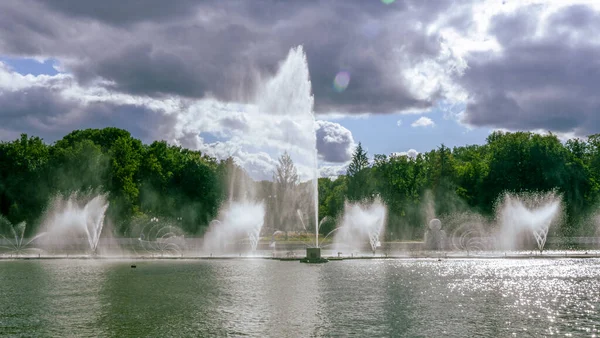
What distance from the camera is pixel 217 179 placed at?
10556 cm

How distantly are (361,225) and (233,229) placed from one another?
2047cm

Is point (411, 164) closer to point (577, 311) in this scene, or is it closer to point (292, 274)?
point (292, 274)

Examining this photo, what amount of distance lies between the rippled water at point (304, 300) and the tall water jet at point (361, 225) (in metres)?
30.6

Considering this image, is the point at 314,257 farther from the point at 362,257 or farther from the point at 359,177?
the point at 359,177

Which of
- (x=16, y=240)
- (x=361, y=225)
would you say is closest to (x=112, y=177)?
(x=16, y=240)

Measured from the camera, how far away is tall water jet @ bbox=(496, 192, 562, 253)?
74.4 meters

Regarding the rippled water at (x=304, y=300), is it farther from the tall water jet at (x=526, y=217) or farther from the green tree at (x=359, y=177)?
the green tree at (x=359, y=177)

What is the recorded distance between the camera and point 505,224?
82.6 metres

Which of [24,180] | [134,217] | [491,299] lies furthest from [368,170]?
[491,299]

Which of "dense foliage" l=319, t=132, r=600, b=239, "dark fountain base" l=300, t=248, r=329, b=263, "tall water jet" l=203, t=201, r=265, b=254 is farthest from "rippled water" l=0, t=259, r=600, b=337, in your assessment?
"dense foliage" l=319, t=132, r=600, b=239

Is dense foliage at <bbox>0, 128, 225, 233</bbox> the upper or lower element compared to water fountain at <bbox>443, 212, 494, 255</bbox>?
upper

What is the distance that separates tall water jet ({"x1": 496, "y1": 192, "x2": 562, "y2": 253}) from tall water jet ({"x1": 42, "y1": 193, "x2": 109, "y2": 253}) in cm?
5619

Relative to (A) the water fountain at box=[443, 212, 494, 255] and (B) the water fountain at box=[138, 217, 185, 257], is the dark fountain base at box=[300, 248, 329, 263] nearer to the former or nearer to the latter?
(B) the water fountain at box=[138, 217, 185, 257]

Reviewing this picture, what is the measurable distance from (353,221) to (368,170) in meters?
26.0
